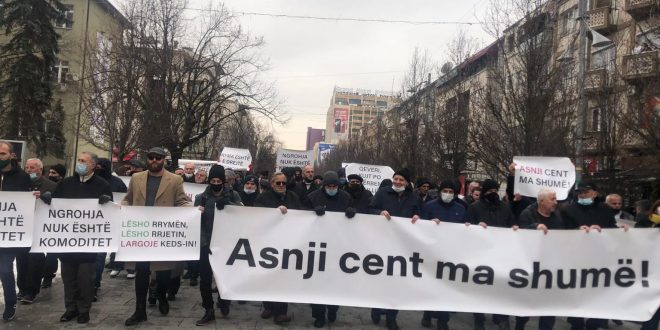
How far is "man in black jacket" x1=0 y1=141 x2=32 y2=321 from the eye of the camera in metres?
5.58

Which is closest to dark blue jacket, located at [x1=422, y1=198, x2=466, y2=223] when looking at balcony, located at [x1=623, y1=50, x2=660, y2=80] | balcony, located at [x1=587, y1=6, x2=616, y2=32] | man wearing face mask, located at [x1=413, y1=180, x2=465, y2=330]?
man wearing face mask, located at [x1=413, y1=180, x2=465, y2=330]

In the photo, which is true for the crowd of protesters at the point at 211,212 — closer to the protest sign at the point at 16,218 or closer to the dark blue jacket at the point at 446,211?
the dark blue jacket at the point at 446,211

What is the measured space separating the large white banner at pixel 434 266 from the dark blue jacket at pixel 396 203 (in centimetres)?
67

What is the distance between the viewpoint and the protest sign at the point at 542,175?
7469mm

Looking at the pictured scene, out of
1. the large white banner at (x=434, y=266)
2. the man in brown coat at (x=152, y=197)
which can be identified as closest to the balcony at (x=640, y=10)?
A: the large white banner at (x=434, y=266)

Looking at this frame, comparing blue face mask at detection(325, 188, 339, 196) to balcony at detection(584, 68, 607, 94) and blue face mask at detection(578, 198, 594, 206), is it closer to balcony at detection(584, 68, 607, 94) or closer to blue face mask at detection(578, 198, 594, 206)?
blue face mask at detection(578, 198, 594, 206)

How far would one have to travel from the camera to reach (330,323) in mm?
6160

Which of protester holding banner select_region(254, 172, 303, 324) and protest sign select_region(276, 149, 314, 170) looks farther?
protest sign select_region(276, 149, 314, 170)

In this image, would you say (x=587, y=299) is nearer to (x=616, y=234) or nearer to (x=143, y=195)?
(x=616, y=234)

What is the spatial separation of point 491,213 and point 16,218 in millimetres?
5412

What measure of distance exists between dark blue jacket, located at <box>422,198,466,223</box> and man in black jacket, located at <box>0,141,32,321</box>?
4.78 meters

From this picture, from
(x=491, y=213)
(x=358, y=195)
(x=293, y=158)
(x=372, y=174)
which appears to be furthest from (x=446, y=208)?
(x=293, y=158)

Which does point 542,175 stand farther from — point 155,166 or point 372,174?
point 372,174

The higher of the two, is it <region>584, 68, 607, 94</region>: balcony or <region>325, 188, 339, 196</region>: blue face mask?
<region>584, 68, 607, 94</region>: balcony
